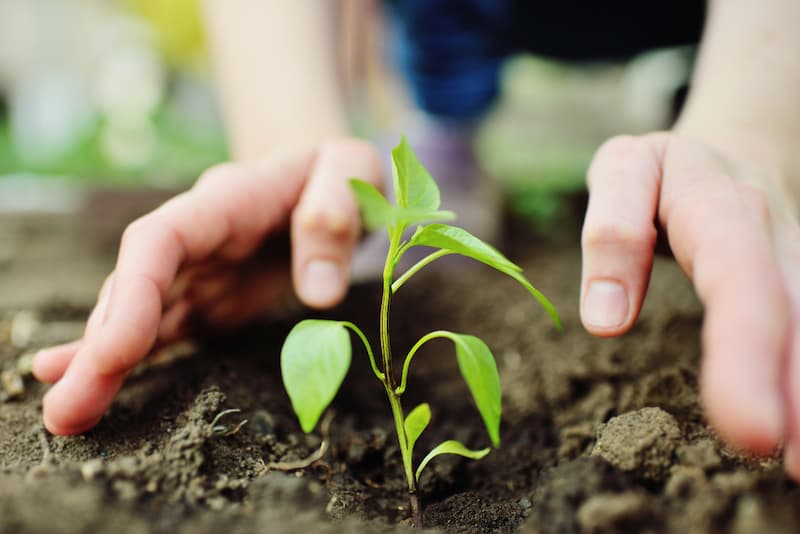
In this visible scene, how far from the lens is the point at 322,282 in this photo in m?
1.48

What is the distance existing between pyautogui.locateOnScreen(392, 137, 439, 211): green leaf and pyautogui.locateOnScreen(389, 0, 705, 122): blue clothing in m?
2.40

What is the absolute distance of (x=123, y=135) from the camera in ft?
15.0

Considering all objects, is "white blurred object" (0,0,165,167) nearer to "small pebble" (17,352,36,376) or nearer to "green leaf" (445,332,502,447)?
"small pebble" (17,352,36,376)

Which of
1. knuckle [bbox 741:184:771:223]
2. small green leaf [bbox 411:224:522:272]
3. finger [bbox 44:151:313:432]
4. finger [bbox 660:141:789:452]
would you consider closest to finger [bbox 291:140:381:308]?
finger [bbox 44:151:313:432]

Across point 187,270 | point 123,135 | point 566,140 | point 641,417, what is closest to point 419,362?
point 187,270

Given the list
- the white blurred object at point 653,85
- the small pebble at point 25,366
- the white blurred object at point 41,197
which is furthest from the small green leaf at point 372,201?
the white blurred object at point 653,85

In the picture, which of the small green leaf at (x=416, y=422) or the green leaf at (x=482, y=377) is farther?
the small green leaf at (x=416, y=422)

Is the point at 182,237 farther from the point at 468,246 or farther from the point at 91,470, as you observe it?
the point at 468,246

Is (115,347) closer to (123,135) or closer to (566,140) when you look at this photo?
(123,135)

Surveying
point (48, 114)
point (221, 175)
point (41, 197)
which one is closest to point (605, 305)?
point (221, 175)

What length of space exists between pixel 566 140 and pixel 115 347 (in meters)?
5.00

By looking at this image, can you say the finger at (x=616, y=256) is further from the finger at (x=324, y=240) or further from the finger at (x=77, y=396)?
the finger at (x=77, y=396)

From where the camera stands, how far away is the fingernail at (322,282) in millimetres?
1473

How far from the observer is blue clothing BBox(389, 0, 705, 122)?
3.20 m
